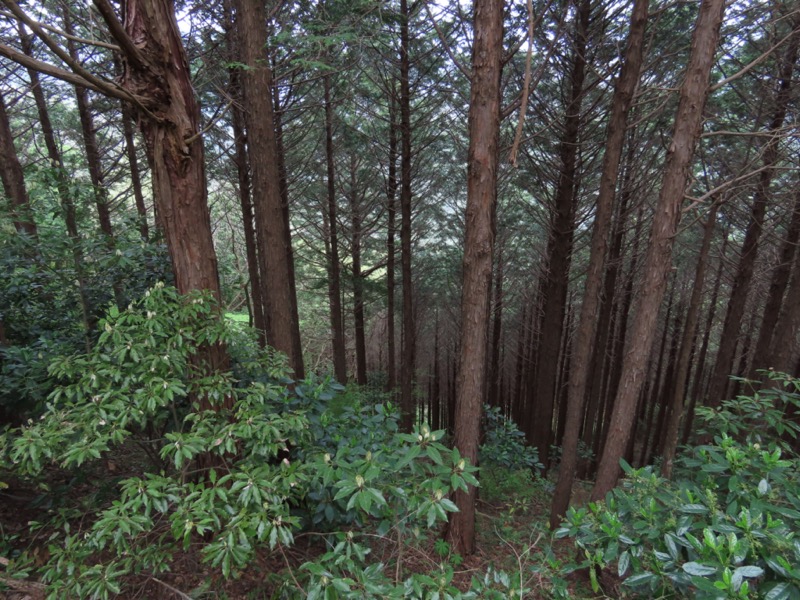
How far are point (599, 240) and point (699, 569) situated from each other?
4976 millimetres

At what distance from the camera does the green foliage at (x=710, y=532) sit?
155 cm

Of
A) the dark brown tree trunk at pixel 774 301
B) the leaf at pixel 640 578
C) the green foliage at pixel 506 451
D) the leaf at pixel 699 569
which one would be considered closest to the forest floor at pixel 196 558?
the leaf at pixel 640 578

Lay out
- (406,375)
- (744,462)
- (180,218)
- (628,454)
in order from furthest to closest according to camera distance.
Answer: (628,454), (406,375), (180,218), (744,462)

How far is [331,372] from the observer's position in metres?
6.08

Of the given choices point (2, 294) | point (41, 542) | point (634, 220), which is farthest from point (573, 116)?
point (41, 542)

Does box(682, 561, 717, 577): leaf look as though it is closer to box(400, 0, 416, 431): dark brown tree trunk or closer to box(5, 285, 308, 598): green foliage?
box(5, 285, 308, 598): green foliage

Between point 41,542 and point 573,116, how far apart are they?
917cm

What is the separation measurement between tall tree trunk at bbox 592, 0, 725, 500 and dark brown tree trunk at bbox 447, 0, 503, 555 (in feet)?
6.36

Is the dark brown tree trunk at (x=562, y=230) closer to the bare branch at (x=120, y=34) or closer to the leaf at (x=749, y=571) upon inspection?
the bare branch at (x=120, y=34)

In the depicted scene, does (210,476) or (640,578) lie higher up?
(210,476)

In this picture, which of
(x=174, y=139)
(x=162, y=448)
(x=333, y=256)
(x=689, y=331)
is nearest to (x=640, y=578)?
(x=162, y=448)

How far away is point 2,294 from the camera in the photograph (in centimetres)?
414

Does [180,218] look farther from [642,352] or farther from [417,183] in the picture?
[417,183]

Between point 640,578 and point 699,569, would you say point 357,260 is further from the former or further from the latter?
point 699,569
